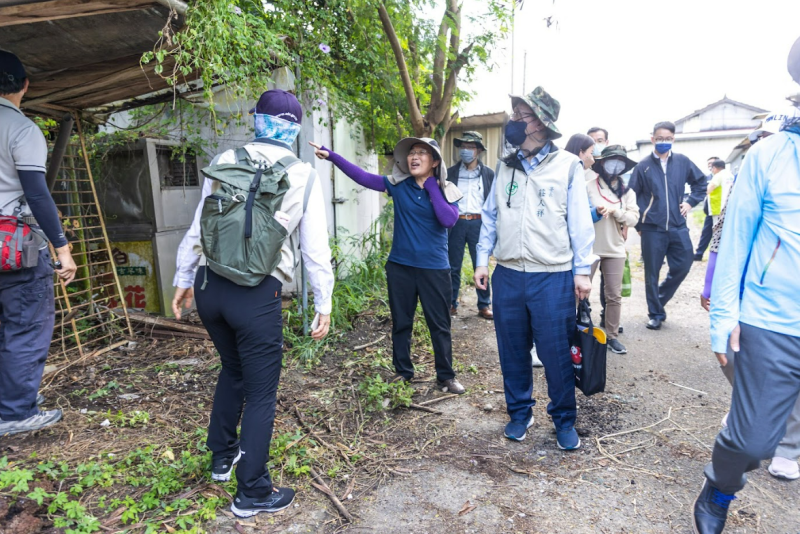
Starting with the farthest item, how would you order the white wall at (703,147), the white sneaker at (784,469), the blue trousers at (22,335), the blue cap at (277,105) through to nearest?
the white wall at (703,147)
the blue trousers at (22,335)
the white sneaker at (784,469)
the blue cap at (277,105)

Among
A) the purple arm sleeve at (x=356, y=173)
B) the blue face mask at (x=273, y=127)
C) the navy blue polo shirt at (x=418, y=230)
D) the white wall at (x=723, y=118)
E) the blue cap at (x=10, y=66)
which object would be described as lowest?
the navy blue polo shirt at (x=418, y=230)

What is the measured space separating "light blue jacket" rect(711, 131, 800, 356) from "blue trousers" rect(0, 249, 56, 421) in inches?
151

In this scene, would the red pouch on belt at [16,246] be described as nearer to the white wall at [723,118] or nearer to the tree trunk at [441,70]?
the tree trunk at [441,70]

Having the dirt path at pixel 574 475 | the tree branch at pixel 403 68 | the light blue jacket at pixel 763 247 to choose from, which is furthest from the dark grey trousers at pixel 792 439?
the tree branch at pixel 403 68

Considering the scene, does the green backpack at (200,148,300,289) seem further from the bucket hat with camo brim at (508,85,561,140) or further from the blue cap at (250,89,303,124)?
the bucket hat with camo brim at (508,85,561,140)

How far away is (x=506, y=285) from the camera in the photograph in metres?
3.21

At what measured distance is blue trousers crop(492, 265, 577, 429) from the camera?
10.1 ft

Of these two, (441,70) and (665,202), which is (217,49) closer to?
(441,70)

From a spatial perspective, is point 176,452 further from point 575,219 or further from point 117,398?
point 575,219

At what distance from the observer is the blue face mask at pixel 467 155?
5879 millimetres

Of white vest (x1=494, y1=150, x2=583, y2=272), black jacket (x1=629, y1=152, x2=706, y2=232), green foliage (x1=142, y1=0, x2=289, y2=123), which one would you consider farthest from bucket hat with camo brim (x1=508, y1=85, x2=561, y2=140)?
black jacket (x1=629, y1=152, x2=706, y2=232)

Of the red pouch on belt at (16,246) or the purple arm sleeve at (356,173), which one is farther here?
the purple arm sleeve at (356,173)

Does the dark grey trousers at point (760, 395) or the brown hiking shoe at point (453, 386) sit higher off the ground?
the dark grey trousers at point (760, 395)

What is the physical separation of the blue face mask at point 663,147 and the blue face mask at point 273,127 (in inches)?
171
